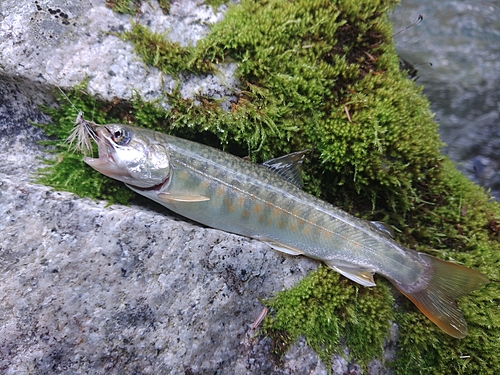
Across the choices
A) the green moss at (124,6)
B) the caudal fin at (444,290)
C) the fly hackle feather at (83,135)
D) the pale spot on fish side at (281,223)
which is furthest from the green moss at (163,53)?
the caudal fin at (444,290)

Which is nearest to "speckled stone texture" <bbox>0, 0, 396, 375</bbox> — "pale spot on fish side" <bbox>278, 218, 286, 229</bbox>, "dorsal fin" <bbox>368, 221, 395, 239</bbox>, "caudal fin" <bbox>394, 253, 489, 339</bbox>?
"pale spot on fish side" <bbox>278, 218, 286, 229</bbox>

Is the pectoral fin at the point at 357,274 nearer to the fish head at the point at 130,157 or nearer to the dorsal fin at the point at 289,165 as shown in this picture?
the dorsal fin at the point at 289,165

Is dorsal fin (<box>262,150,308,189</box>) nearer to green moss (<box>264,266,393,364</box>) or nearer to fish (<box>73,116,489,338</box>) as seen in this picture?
fish (<box>73,116,489,338</box>)

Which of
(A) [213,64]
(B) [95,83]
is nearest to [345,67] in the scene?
(A) [213,64]

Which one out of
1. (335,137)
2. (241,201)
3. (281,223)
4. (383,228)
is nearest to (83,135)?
(241,201)

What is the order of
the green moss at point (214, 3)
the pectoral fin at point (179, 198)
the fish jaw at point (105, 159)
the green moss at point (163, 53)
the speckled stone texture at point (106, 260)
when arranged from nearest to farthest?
the speckled stone texture at point (106, 260), the fish jaw at point (105, 159), the pectoral fin at point (179, 198), the green moss at point (163, 53), the green moss at point (214, 3)

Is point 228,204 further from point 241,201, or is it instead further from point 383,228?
point 383,228

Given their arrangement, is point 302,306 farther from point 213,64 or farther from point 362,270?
point 213,64
